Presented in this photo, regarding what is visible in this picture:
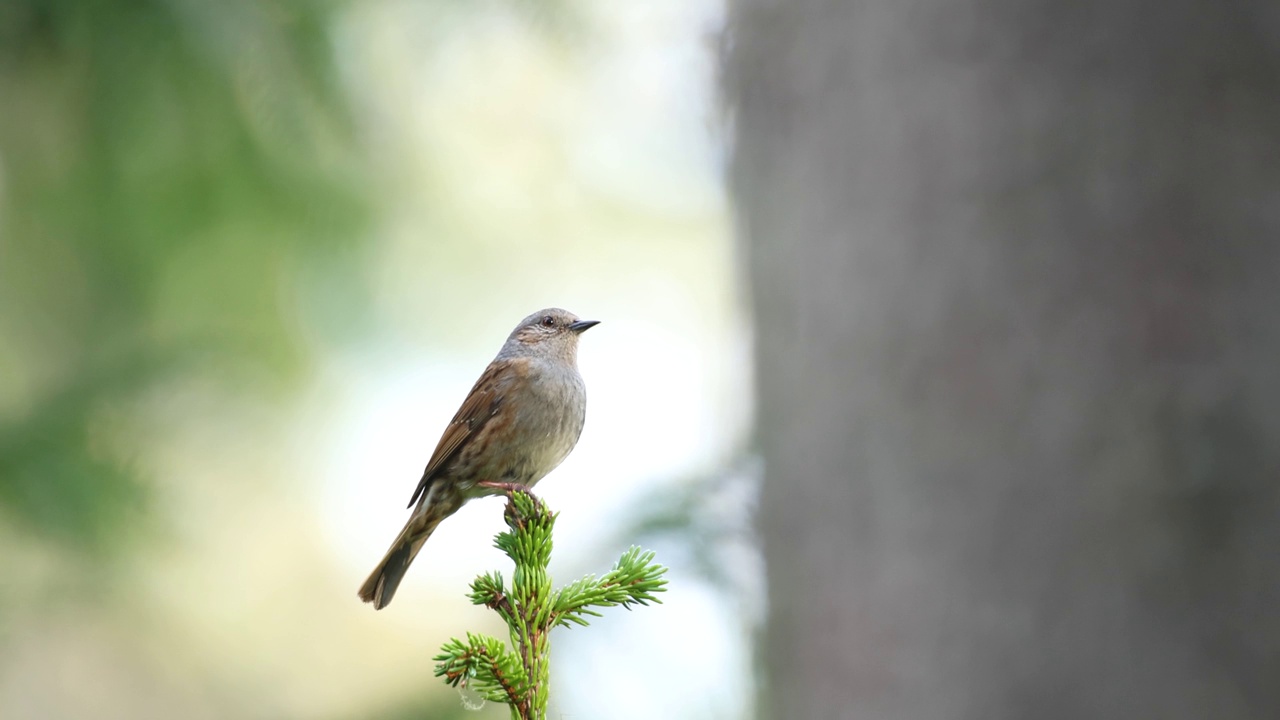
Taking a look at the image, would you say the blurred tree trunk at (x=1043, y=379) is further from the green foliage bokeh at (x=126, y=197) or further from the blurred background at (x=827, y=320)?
the green foliage bokeh at (x=126, y=197)

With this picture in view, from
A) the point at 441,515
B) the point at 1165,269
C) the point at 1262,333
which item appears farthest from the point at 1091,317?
the point at 441,515

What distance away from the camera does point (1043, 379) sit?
289 cm

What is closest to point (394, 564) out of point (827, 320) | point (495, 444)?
point (495, 444)

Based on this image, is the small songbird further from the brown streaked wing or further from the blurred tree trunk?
the blurred tree trunk

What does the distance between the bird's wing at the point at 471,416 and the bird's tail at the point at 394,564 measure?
0.49ft

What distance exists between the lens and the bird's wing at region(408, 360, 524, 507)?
4.03m

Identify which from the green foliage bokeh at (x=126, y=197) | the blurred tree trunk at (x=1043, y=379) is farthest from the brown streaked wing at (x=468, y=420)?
the blurred tree trunk at (x=1043, y=379)

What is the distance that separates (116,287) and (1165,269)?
14.8ft

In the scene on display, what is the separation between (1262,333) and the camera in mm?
2758

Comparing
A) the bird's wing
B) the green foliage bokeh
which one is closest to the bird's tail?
the bird's wing

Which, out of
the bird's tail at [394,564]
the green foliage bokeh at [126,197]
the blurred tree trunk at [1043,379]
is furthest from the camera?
the green foliage bokeh at [126,197]

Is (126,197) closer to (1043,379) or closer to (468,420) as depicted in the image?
(468,420)

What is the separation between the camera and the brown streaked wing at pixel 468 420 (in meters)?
4.02

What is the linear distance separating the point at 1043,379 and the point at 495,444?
2.14m
